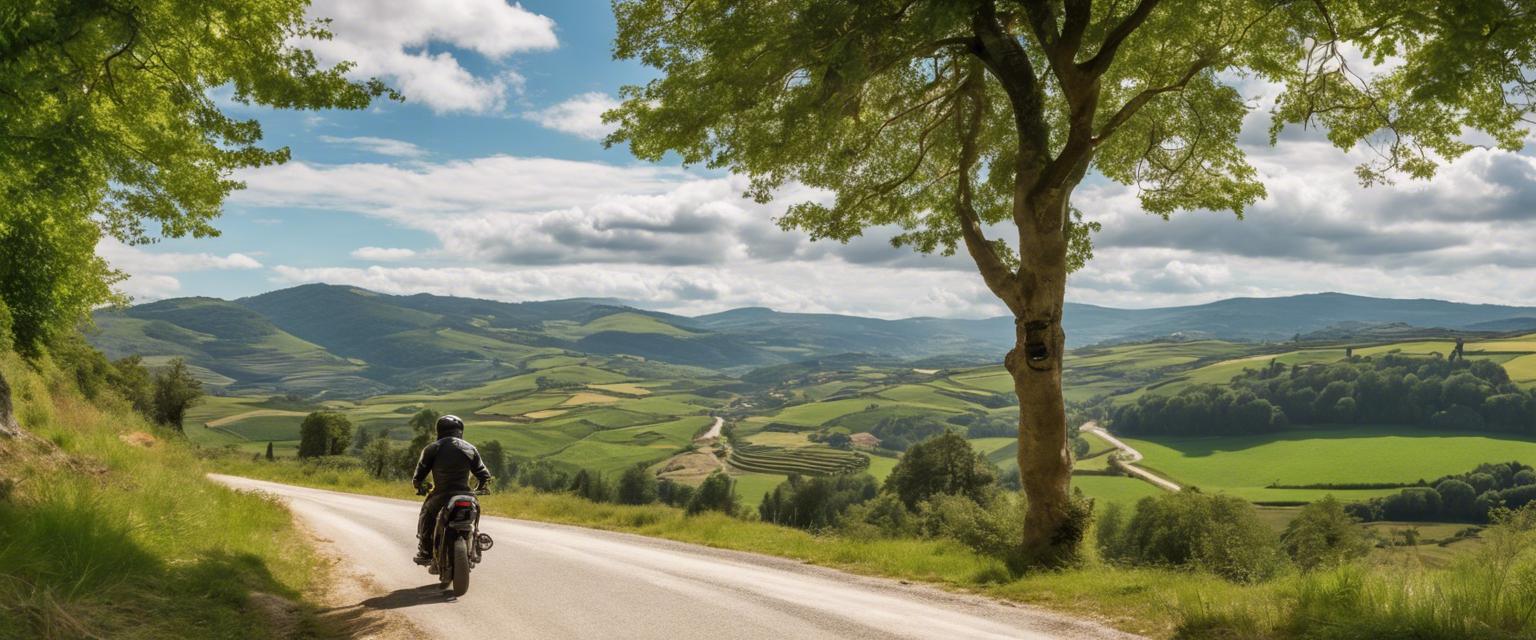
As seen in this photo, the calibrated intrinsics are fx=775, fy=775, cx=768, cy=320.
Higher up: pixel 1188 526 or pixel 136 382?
pixel 136 382

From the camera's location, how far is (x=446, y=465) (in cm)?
1062

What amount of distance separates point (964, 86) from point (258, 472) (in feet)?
147

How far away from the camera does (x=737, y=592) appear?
9844 mm

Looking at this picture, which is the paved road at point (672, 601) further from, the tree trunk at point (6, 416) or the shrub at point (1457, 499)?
the shrub at point (1457, 499)

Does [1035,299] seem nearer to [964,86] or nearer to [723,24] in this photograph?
[964,86]

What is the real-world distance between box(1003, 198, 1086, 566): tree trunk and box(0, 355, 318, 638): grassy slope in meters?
10.2

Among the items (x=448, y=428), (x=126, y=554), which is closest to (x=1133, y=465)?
(x=448, y=428)

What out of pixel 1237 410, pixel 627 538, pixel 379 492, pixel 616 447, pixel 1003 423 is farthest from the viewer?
pixel 1003 423

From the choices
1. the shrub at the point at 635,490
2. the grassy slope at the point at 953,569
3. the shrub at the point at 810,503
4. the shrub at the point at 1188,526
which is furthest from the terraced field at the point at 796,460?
the grassy slope at the point at 953,569

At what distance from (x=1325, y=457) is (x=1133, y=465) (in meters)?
24.3

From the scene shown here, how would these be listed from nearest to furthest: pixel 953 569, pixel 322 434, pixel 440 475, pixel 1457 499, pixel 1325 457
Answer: pixel 440 475 → pixel 953 569 → pixel 322 434 → pixel 1457 499 → pixel 1325 457

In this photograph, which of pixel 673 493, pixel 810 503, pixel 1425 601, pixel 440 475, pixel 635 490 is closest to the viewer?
pixel 1425 601

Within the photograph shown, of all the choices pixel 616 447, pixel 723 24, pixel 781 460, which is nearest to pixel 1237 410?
pixel 781 460

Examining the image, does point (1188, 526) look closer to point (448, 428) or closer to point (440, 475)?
point (448, 428)
